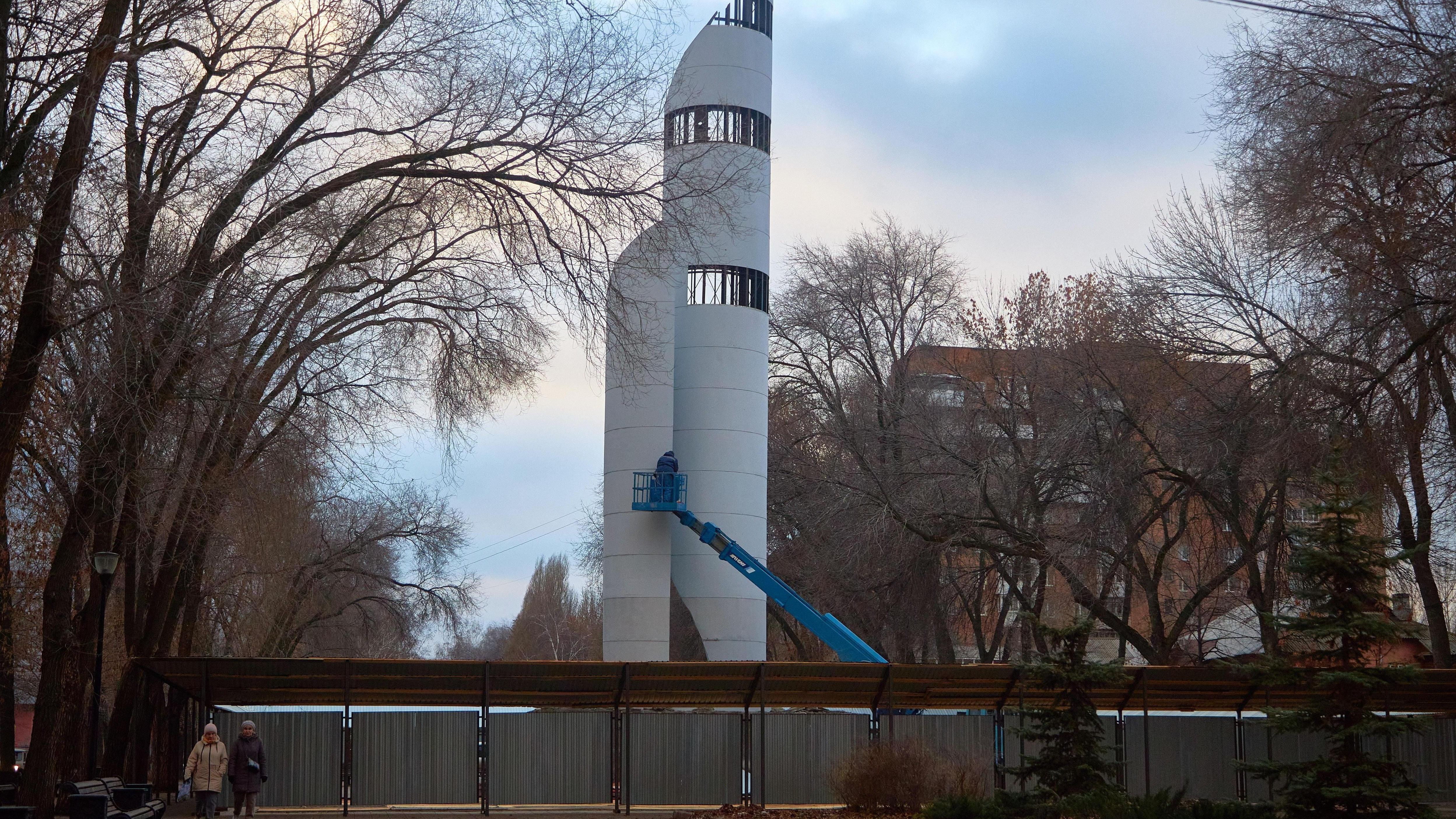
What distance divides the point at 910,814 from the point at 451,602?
34.4 meters

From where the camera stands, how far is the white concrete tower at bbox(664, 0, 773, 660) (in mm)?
42875

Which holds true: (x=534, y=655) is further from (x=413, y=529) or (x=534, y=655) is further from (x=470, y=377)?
(x=470, y=377)

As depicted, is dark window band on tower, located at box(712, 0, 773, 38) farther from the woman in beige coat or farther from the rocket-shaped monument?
the woman in beige coat

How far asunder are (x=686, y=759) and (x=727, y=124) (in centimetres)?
2582

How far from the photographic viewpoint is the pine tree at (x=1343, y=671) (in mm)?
16453

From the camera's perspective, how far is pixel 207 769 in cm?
1975

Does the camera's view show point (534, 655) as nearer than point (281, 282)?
No

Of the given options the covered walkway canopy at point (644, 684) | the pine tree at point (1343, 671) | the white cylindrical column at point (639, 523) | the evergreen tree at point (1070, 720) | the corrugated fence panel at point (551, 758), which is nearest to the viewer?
the pine tree at point (1343, 671)

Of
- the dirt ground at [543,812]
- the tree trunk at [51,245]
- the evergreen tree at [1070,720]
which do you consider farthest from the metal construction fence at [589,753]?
the tree trunk at [51,245]

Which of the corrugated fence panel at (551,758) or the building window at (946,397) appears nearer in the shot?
the corrugated fence panel at (551,758)

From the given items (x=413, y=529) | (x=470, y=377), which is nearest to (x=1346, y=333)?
(x=470, y=377)

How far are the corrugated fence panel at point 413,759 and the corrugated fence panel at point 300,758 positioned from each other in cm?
36

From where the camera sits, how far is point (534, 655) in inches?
4360

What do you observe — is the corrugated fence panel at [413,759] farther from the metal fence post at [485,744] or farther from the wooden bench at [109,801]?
the wooden bench at [109,801]
